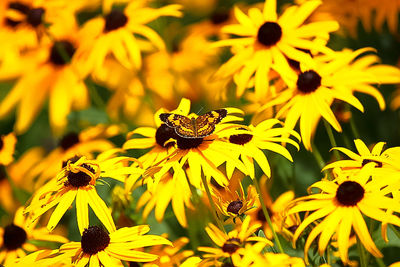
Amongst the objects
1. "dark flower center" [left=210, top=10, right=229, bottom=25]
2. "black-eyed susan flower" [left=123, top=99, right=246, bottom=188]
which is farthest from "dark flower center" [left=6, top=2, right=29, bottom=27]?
"black-eyed susan flower" [left=123, top=99, right=246, bottom=188]

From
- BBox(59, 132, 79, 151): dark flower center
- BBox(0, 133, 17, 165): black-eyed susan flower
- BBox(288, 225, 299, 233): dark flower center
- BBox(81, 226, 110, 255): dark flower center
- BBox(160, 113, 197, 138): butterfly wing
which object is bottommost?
BBox(59, 132, 79, 151): dark flower center

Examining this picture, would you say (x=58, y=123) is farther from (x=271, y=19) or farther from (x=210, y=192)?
(x=210, y=192)

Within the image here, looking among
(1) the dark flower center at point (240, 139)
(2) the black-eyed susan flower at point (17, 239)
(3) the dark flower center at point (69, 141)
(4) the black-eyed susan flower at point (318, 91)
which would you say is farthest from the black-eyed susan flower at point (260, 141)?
(3) the dark flower center at point (69, 141)

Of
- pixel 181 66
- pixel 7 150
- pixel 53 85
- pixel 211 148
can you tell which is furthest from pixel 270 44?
pixel 181 66

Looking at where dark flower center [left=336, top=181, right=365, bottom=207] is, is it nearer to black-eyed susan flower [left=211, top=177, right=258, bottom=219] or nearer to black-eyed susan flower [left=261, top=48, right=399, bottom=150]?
black-eyed susan flower [left=211, top=177, right=258, bottom=219]

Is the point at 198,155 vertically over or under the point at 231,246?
over

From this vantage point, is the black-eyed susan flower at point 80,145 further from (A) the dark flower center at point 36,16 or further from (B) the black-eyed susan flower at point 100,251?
(B) the black-eyed susan flower at point 100,251

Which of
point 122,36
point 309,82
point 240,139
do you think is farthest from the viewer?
point 122,36

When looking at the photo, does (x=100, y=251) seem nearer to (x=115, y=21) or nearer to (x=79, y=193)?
(x=79, y=193)

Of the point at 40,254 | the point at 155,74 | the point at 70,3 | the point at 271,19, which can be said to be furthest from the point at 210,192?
the point at 155,74
